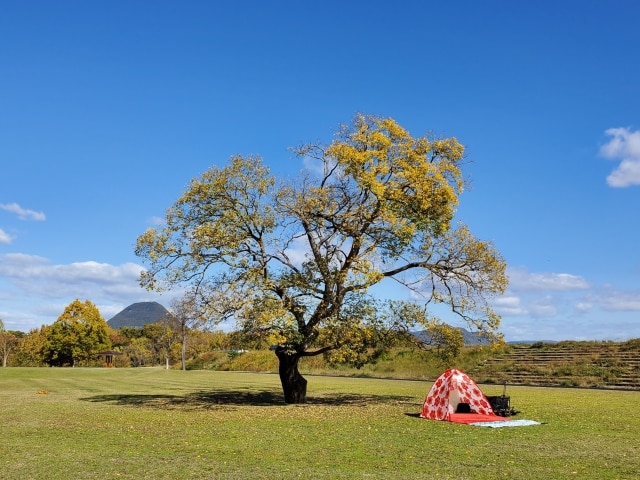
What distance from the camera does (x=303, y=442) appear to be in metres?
14.1

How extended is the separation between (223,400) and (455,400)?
11697 millimetres

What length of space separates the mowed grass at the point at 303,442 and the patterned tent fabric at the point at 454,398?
913 mm

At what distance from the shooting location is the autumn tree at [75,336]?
71625mm

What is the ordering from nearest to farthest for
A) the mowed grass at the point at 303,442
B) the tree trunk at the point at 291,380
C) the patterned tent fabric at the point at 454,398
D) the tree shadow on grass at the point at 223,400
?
the mowed grass at the point at 303,442
the patterned tent fabric at the point at 454,398
the tree shadow on grass at the point at 223,400
the tree trunk at the point at 291,380

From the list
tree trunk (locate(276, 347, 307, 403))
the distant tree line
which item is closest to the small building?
the distant tree line

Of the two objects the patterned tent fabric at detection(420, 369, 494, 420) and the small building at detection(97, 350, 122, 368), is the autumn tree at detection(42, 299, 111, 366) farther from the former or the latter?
the patterned tent fabric at detection(420, 369, 494, 420)

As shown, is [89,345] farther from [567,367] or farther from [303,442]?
[303,442]

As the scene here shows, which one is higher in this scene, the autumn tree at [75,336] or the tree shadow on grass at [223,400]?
the autumn tree at [75,336]

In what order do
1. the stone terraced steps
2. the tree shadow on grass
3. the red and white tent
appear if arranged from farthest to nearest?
the stone terraced steps < the tree shadow on grass < the red and white tent

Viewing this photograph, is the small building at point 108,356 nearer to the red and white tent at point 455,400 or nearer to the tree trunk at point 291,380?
the tree trunk at point 291,380

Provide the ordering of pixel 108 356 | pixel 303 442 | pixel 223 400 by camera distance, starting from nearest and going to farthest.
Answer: pixel 303 442
pixel 223 400
pixel 108 356

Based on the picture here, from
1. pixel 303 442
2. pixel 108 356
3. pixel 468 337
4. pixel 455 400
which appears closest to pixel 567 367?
pixel 468 337

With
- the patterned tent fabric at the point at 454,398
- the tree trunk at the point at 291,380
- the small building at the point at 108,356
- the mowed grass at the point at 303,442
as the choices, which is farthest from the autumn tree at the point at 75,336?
the patterned tent fabric at the point at 454,398

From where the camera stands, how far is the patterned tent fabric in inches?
763
